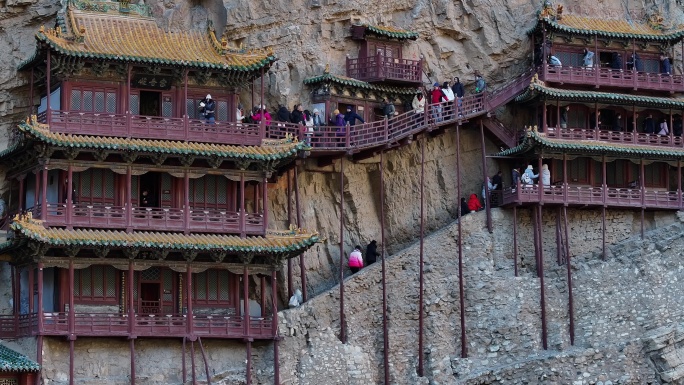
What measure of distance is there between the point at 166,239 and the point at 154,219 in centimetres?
101

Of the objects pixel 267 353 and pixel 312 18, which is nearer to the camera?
pixel 267 353

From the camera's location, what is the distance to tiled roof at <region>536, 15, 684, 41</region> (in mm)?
74562

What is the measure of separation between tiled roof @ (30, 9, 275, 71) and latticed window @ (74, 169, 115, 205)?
390 centimetres

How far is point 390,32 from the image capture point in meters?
Result: 73.2

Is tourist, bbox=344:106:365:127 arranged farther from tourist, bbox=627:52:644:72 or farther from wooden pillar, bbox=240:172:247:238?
tourist, bbox=627:52:644:72

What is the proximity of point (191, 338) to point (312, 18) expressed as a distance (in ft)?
45.0

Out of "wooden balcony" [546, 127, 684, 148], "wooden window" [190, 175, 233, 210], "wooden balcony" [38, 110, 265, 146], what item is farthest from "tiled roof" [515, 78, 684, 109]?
"wooden window" [190, 175, 233, 210]

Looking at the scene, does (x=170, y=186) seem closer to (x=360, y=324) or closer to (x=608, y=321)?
(x=360, y=324)

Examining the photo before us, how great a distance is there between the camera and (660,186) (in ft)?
246

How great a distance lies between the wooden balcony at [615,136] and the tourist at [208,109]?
12902mm

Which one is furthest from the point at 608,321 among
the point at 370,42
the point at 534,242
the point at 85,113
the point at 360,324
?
the point at 85,113

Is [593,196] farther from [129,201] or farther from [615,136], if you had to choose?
[129,201]

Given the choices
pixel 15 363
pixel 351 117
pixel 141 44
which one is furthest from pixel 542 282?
pixel 15 363

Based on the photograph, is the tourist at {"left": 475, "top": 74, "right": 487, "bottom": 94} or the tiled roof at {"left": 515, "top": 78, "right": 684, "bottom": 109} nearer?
the tiled roof at {"left": 515, "top": 78, "right": 684, "bottom": 109}
